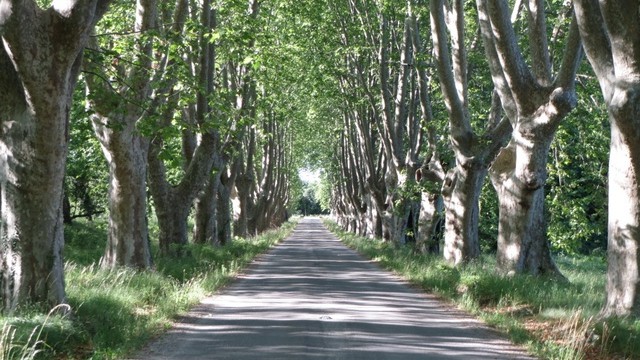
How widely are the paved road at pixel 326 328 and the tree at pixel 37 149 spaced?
1.59m

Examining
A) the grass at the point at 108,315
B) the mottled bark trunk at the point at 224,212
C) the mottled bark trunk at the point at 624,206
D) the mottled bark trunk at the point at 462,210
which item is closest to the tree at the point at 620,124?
the mottled bark trunk at the point at 624,206

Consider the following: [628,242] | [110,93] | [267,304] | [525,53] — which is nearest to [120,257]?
[267,304]

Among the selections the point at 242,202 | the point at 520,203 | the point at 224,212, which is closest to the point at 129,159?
the point at 520,203

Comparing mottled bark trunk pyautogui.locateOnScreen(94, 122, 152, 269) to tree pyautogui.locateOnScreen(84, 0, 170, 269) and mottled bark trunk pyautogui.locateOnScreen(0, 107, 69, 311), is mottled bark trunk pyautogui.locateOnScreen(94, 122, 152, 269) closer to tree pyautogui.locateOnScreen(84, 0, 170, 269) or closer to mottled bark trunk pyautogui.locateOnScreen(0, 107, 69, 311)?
tree pyautogui.locateOnScreen(84, 0, 170, 269)

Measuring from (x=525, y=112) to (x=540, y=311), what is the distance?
3819 mm

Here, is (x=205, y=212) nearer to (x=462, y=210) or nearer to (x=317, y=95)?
(x=317, y=95)

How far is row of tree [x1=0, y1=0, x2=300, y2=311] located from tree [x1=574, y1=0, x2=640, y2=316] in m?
5.97

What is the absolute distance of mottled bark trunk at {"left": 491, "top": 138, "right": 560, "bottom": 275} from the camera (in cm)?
1412

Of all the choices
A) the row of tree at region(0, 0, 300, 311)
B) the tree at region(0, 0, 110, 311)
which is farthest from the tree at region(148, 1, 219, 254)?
the tree at region(0, 0, 110, 311)

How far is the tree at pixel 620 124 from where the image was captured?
364 inches

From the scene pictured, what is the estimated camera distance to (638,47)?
9289 millimetres

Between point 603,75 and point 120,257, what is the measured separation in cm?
994

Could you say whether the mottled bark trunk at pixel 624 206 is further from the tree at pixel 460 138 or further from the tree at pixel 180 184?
the tree at pixel 180 184

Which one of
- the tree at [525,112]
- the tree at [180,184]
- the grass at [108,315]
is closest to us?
the grass at [108,315]
